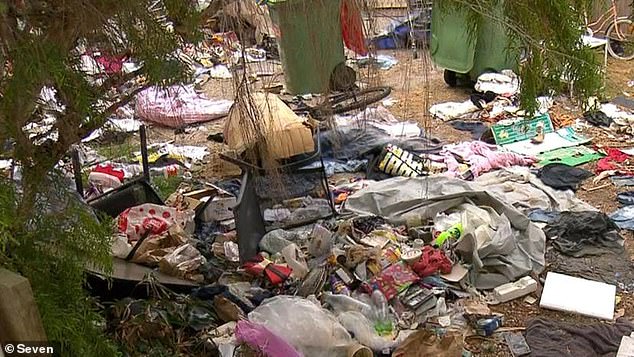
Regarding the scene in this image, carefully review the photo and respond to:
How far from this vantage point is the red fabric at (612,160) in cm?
452

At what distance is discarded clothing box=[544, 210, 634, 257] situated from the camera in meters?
3.54

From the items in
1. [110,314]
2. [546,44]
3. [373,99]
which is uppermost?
[546,44]

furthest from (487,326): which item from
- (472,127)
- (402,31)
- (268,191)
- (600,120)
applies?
(600,120)

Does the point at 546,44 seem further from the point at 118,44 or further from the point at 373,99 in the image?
the point at 118,44

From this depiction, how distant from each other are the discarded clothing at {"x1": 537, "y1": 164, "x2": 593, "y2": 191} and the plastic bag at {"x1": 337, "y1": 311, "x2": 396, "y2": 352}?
1.99 metres

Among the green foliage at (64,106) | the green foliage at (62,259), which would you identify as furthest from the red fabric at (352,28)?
the green foliage at (62,259)

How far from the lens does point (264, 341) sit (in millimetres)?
2562

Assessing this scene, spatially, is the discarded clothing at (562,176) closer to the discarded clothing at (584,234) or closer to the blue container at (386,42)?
the discarded clothing at (584,234)

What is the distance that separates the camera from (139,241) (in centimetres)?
308

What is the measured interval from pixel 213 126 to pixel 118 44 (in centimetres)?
397

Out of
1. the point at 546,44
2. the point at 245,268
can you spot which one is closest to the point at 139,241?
the point at 245,268

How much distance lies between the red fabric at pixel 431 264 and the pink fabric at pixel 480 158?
1251 mm

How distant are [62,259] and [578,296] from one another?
2.37 meters

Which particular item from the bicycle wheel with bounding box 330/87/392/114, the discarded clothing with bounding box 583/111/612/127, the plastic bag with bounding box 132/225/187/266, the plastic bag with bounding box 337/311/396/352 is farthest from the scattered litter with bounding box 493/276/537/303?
the discarded clothing with bounding box 583/111/612/127
